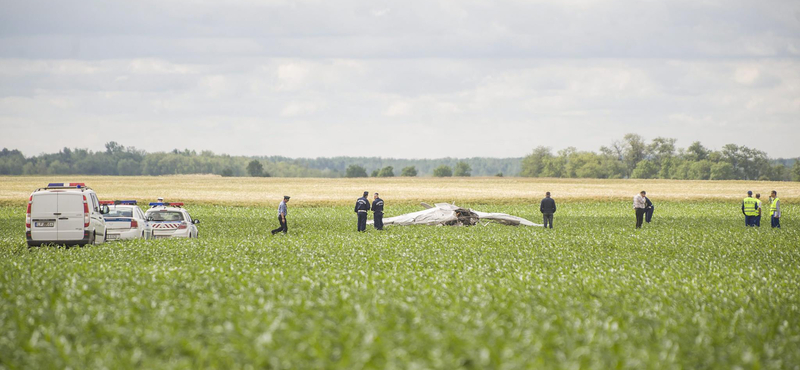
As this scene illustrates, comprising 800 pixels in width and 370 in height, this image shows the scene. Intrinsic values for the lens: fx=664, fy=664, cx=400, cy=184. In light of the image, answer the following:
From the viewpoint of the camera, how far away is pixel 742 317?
412 inches

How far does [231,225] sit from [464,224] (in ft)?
41.8

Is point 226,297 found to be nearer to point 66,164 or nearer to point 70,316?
point 70,316

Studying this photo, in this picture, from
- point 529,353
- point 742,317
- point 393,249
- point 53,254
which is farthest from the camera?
point 393,249

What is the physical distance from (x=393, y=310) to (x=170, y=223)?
19113 mm

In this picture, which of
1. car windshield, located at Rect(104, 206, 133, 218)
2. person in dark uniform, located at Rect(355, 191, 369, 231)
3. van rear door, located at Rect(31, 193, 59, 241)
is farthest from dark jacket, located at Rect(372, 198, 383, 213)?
van rear door, located at Rect(31, 193, 59, 241)

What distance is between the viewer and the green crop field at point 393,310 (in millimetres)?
7523

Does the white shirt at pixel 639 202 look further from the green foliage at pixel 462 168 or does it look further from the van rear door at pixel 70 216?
the green foliage at pixel 462 168

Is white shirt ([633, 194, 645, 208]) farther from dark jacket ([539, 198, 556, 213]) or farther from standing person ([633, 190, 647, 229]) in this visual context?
dark jacket ([539, 198, 556, 213])

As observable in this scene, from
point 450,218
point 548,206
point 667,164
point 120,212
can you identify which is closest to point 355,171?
point 667,164

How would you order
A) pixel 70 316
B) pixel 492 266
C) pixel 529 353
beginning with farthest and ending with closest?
pixel 492 266
pixel 70 316
pixel 529 353

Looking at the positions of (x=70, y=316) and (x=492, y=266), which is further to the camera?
(x=492, y=266)

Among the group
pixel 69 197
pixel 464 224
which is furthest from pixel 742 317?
pixel 464 224

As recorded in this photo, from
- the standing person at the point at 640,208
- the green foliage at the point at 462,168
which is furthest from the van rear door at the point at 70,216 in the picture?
the green foliage at the point at 462,168

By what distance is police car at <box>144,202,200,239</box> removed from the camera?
26.4 meters
